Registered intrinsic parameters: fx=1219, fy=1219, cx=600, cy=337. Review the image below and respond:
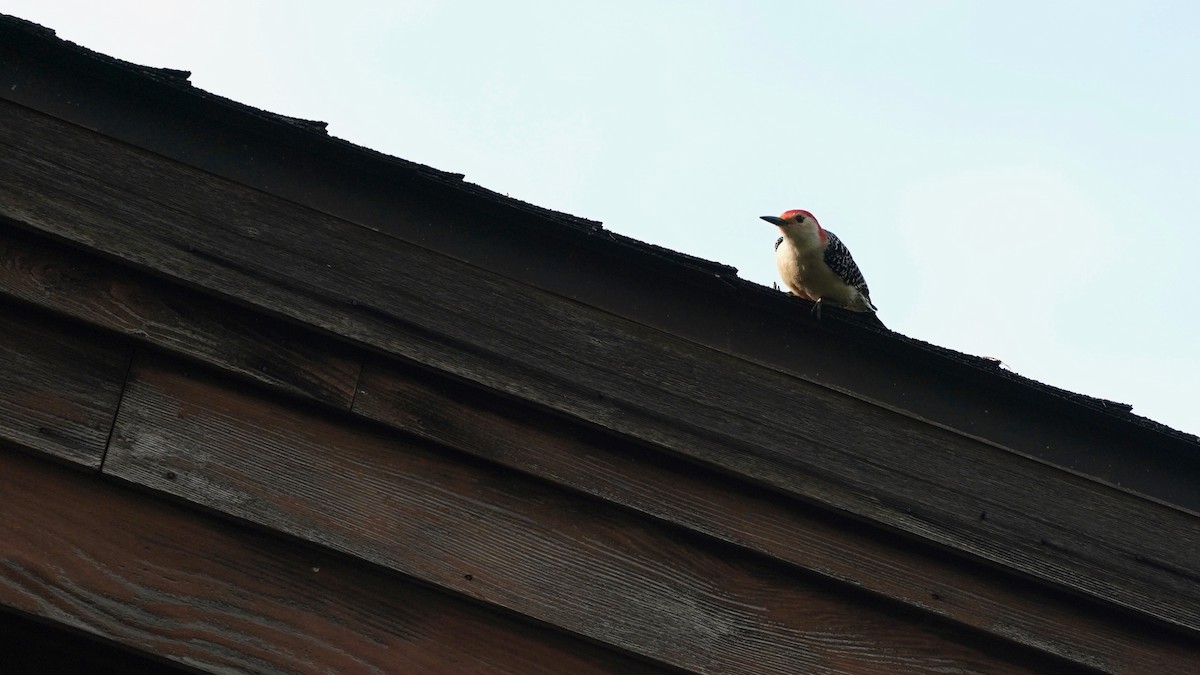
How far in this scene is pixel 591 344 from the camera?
2.40 metres

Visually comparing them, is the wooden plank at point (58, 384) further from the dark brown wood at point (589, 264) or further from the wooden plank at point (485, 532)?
the dark brown wood at point (589, 264)

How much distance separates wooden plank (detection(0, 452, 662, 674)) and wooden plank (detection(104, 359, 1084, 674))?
45 millimetres

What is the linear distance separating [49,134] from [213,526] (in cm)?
85

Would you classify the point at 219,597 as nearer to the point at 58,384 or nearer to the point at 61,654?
the point at 61,654

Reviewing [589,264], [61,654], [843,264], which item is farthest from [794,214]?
[61,654]

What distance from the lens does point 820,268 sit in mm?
6223

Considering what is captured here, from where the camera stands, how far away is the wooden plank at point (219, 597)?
1843 mm

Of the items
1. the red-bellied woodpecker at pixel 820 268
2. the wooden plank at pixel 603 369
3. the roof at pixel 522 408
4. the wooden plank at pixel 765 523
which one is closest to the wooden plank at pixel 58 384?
the roof at pixel 522 408

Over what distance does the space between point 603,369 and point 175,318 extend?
0.79 m

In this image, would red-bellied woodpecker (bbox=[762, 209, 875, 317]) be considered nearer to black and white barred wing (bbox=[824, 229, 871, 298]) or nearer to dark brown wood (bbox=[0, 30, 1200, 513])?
black and white barred wing (bbox=[824, 229, 871, 298])

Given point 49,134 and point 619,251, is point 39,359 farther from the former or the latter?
point 619,251

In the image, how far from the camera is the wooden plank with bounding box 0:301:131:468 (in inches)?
76.0

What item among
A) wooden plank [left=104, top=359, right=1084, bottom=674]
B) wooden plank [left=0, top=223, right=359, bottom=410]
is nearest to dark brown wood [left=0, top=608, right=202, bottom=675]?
wooden plank [left=104, top=359, right=1084, bottom=674]

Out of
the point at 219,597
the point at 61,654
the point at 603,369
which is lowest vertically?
the point at 61,654
